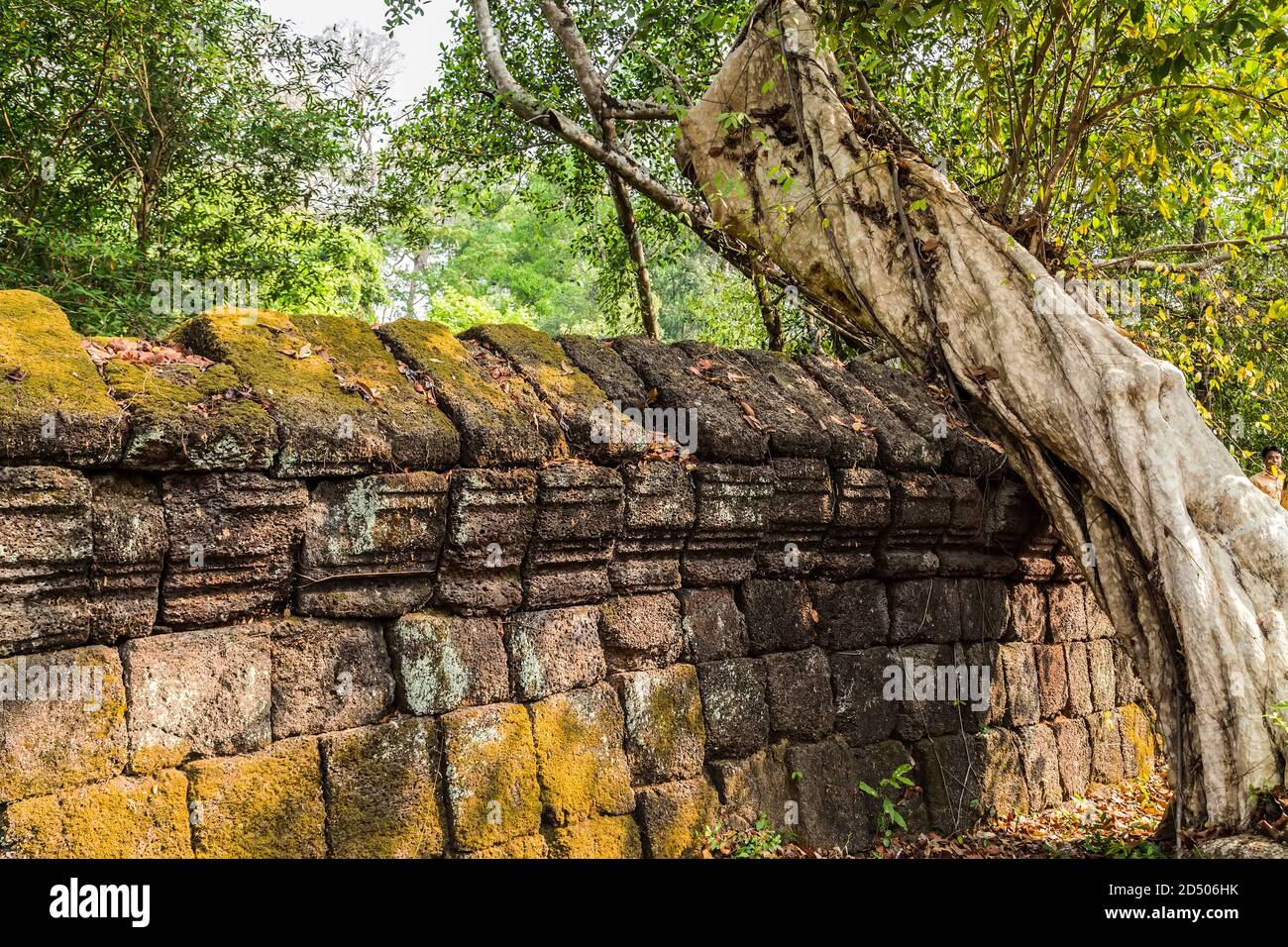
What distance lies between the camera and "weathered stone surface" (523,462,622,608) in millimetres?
3457

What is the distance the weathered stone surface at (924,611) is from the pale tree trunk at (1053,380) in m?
0.64

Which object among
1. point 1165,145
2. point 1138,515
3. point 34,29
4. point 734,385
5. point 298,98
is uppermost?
point 298,98

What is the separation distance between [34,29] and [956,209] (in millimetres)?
7428

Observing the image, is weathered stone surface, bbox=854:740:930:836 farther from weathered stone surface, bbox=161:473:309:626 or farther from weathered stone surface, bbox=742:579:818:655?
weathered stone surface, bbox=161:473:309:626

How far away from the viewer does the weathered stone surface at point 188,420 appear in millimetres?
2641

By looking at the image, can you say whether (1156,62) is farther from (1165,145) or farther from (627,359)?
(627,359)

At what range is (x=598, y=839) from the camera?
3.54 metres

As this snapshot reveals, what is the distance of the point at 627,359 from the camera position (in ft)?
14.1

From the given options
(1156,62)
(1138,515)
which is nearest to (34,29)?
(1156,62)

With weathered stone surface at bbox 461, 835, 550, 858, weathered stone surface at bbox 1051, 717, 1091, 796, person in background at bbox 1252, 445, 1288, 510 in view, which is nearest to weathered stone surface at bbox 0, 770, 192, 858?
weathered stone surface at bbox 461, 835, 550, 858

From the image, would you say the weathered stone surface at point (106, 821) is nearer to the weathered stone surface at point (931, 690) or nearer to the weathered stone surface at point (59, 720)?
the weathered stone surface at point (59, 720)

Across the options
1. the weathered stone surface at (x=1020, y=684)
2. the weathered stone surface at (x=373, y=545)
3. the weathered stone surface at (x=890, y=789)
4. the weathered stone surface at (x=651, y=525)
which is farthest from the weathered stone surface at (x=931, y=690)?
the weathered stone surface at (x=373, y=545)

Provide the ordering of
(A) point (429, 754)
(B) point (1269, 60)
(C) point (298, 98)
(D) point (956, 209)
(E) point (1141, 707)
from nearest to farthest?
1. (A) point (429, 754)
2. (D) point (956, 209)
3. (B) point (1269, 60)
4. (E) point (1141, 707)
5. (C) point (298, 98)

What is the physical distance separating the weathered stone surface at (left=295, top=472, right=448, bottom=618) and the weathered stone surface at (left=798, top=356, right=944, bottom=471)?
2.33m
